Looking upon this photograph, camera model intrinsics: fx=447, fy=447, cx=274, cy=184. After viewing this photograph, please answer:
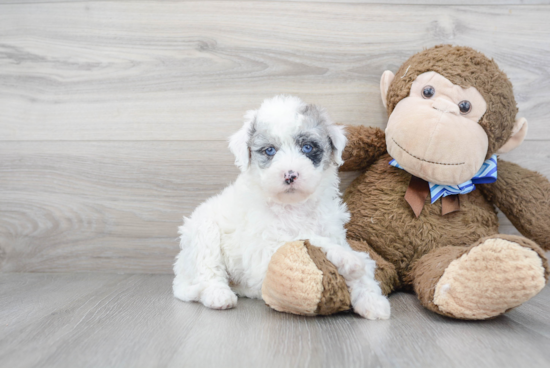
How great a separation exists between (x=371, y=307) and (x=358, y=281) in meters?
0.08

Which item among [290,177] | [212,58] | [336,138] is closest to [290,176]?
[290,177]

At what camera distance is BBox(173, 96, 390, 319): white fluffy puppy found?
4.06 ft

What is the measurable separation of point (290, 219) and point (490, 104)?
2.37ft

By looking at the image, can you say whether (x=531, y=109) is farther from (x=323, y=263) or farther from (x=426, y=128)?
(x=323, y=263)

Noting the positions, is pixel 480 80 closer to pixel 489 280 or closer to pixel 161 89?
→ pixel 489 280

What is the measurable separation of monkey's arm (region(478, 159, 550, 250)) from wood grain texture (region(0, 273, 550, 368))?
228 mm

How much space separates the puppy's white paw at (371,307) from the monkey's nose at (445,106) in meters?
0.61

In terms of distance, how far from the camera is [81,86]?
1.80 m

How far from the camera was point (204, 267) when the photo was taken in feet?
4.54

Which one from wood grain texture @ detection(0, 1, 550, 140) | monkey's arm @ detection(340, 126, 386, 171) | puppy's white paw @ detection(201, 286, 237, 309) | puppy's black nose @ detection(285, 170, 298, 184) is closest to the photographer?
puppy's black nose @ detection(285, 170, 298, 184)

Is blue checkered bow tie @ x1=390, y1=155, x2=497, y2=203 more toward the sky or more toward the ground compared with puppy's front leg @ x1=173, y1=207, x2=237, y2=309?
more toward the sky

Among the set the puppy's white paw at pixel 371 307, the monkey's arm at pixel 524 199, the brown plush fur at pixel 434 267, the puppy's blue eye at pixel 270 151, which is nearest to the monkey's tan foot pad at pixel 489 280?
the brown plush fur at pixel 434 267

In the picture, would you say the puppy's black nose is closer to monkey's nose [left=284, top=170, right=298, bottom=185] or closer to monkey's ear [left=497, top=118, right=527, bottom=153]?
monkey's nose [left=284, top=170, right=298, bottom=185]

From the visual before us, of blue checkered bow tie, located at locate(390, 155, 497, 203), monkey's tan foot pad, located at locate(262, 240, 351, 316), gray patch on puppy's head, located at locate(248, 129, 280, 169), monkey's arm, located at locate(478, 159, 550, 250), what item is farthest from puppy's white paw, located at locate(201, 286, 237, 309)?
monkey's arm, located at locate(478, 159, 550, 250)
